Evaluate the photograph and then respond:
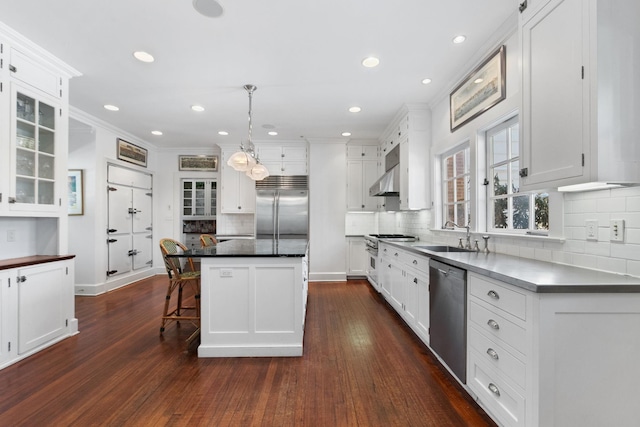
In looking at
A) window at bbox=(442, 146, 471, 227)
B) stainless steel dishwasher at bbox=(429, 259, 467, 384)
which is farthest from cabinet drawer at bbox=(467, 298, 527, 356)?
window at bbox=(442, 146, 471, 227)

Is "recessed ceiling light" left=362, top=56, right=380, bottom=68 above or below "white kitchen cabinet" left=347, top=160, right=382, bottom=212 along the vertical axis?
above

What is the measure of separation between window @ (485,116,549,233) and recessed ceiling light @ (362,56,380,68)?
128cm

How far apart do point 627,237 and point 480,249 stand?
1.20 meters

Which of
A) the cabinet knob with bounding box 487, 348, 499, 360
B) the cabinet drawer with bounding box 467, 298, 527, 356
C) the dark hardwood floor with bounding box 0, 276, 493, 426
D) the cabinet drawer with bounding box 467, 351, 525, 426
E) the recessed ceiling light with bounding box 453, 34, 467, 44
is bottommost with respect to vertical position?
the dark hardwood floor with bounding box 0, 276, 493, 426

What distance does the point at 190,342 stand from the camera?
2709 mm

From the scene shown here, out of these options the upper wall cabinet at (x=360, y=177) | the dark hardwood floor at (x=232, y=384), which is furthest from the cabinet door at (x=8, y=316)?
the upper wall cabinet at (x=360, y=177)

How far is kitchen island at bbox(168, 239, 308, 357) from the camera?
2479mm

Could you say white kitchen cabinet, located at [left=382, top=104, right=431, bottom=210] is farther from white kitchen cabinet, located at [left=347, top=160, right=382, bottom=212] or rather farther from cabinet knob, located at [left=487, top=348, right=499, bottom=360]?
cabinet knob, located at [left=487, top=348, right=499, bottom=360]

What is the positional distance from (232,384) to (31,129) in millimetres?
2970

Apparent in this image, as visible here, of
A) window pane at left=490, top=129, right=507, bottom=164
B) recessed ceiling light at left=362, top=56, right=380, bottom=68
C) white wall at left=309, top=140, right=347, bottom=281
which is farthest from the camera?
white wall at left=309, top=140, right=347, bottom=281

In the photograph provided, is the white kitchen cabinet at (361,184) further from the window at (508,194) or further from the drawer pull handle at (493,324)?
the drawer pull handle at (493,324)

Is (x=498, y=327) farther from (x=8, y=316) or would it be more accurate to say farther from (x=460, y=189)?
(x=8, y=316)

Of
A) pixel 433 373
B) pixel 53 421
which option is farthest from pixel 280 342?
pixel 53 421

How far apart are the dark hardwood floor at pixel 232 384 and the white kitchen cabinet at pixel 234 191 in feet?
10.1
